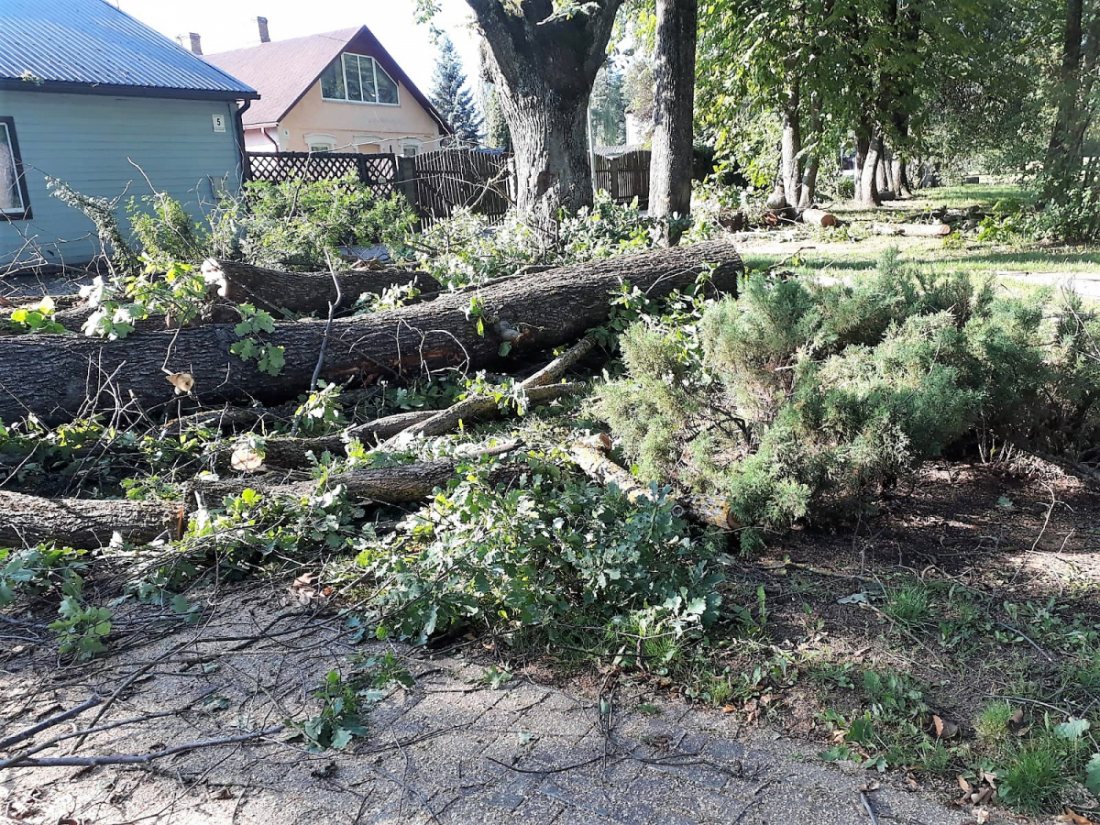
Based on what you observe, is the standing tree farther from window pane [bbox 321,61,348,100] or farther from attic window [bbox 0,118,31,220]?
attic window [bbox 0,118,31,220]

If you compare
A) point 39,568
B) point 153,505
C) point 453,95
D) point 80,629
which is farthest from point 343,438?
point 453,95

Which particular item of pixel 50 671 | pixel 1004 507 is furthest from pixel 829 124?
pixel 50 671

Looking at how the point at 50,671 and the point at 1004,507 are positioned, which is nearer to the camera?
the point at 50,671

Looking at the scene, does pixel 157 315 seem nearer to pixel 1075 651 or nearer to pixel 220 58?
pixel 1075 651

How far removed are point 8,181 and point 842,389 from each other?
14.9 metres

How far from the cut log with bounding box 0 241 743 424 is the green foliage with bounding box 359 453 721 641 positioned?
8.19ft

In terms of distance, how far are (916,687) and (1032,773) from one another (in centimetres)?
47

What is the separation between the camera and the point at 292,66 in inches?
1206

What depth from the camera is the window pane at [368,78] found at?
3141 cm

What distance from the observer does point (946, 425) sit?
11.5 ft

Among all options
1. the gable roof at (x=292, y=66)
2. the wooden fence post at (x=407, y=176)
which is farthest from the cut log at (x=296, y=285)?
the gable roof at (x=292, y=66)

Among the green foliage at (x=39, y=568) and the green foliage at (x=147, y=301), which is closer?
the green foliage at (x=39, y=568)

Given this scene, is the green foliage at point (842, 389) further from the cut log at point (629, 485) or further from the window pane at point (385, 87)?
the window pane at point (385, 87)

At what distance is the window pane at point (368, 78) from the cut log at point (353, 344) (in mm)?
28303
